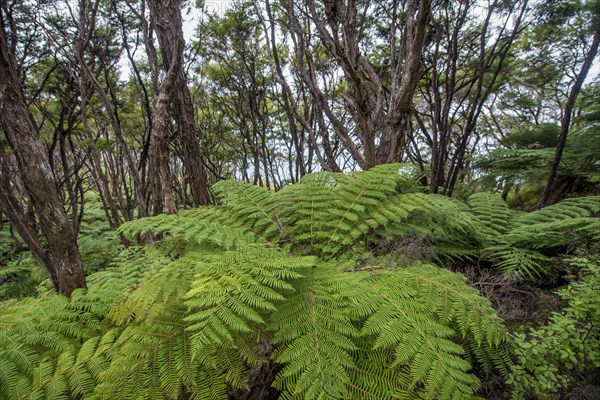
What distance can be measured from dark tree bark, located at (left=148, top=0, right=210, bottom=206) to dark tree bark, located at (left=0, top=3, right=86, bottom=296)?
1.44 metres

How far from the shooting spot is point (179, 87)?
344cm

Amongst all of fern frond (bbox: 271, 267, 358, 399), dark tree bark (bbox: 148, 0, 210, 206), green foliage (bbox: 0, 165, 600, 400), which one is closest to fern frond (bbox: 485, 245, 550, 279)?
green foliage (bbox: 0, 165, 600, 400)

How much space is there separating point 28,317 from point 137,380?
0.91 meters

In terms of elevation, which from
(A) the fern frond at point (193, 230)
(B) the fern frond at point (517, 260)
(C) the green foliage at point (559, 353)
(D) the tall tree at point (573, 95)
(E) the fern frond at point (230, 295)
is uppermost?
(D) the tall tree at point (573, 95)

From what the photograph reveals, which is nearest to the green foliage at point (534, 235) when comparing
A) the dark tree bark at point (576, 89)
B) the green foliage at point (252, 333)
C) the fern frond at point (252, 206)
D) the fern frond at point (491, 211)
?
the fern frond at point (491, 211)

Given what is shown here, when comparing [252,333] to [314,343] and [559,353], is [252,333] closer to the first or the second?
[314,343]

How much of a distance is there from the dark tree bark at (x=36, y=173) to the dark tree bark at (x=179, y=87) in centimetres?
144

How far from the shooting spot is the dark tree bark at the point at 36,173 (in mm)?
1637

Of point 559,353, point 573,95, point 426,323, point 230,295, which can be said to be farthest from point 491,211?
point 230,295

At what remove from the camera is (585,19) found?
18.9ft

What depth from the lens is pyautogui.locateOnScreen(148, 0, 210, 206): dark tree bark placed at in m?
3.02

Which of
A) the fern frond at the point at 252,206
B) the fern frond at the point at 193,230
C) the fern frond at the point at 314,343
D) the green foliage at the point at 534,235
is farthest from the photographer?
the fern frond at the point at 252,206

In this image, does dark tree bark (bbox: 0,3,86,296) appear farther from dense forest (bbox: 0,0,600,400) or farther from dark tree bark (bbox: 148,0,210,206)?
dark tree bark (bbox: 148,0,210,206)

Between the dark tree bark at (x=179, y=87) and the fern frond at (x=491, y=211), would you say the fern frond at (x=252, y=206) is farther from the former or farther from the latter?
the fern frond at (x=491, y=211)
